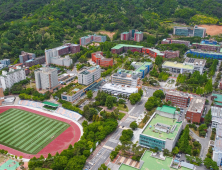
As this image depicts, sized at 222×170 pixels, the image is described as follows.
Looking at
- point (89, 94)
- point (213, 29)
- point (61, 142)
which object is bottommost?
point (61, 142)

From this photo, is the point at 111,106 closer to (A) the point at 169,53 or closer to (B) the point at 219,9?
(A) the point at 169,53

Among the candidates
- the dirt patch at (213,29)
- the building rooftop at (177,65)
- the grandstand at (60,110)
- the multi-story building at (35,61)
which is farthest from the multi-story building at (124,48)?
the grandstand at (60,110)

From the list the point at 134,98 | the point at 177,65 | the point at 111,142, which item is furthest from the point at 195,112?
the point at 177,65

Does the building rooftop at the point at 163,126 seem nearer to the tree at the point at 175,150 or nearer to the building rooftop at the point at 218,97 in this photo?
the tree at the point at 175,150

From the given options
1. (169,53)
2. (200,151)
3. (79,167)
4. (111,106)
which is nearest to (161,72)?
(169,53)

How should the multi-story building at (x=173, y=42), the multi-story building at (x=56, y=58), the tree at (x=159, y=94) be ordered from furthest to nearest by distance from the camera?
the multi-story building at (x=173, y=42) → the multi-story building at (x=56, y=58) → the tree at (x=159, y=94)

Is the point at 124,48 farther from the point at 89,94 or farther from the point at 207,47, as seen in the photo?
the point at 89,94

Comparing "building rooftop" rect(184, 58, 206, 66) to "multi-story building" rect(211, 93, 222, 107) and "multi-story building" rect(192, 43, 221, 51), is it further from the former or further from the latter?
"multi-story building" rect(211, 93, 222, 107)
